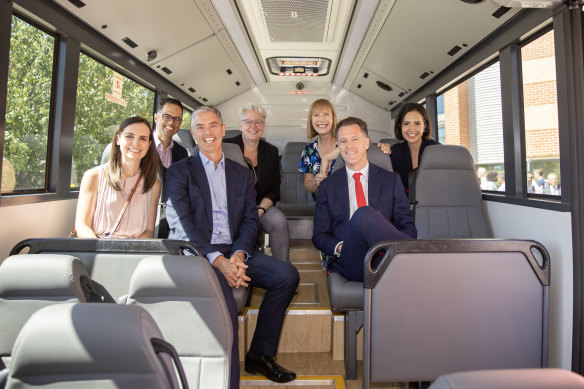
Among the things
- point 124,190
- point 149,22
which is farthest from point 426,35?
point 124,190

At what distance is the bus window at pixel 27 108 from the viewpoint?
7.95ft

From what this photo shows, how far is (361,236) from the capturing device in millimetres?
2199

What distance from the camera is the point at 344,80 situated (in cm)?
636

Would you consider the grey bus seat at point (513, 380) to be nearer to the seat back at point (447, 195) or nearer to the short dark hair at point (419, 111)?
the seat back at point (447, 195)

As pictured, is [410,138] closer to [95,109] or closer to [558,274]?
[558,274]

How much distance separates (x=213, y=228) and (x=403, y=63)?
3.37 meters

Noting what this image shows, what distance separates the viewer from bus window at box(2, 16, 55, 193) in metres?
2.42

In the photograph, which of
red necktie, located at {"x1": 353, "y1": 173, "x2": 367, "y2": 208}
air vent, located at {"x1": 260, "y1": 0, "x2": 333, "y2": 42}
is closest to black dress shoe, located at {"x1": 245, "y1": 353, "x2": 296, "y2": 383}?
red necktie, located at {"x1": 353, "y1": 173, "x2": 367, "y2": 208}

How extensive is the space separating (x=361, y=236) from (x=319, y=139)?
1.71 metres

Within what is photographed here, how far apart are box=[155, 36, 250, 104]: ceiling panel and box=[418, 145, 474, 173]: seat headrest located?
2827mm

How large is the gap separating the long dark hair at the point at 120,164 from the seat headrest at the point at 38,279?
1381 mm

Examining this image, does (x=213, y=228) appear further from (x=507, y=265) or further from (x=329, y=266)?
(x=507, y=265)

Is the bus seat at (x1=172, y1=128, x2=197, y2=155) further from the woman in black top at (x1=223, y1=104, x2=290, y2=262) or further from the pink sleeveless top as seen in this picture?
the pink sleeveless top

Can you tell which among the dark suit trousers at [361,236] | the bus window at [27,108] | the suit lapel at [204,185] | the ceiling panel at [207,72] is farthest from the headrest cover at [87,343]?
the ceiling panel at [207,72]
